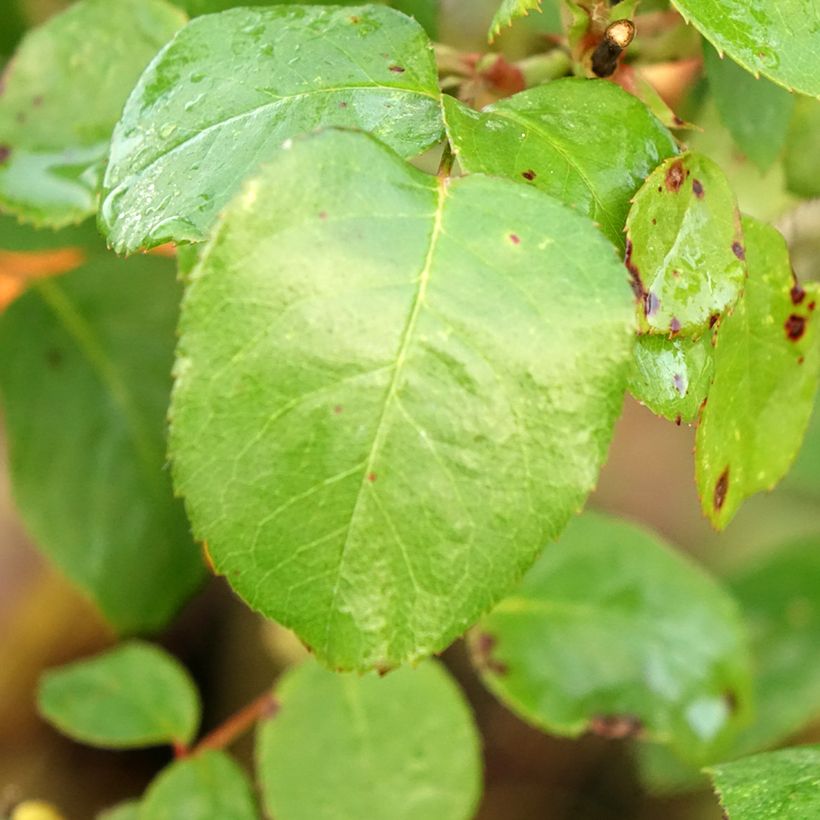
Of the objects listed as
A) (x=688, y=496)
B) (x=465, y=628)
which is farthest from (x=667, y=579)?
(x=688, y=496)

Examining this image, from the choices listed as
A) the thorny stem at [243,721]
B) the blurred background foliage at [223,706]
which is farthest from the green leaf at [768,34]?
the blurred background foliage at [223,706]

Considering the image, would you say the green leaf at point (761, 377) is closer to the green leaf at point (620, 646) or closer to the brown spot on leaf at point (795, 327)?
the brown spot on leaf at point (795, 327)

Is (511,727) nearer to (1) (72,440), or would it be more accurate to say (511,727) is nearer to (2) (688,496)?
(2) (688,496)

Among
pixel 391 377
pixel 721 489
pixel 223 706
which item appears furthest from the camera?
pixel 223 706

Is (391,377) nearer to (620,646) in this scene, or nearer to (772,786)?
(772,786)

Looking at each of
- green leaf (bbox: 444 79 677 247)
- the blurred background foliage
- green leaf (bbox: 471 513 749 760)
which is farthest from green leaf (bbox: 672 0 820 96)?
the blurred background foliage

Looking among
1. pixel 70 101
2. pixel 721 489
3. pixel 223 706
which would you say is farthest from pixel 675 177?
pixel 223 706
